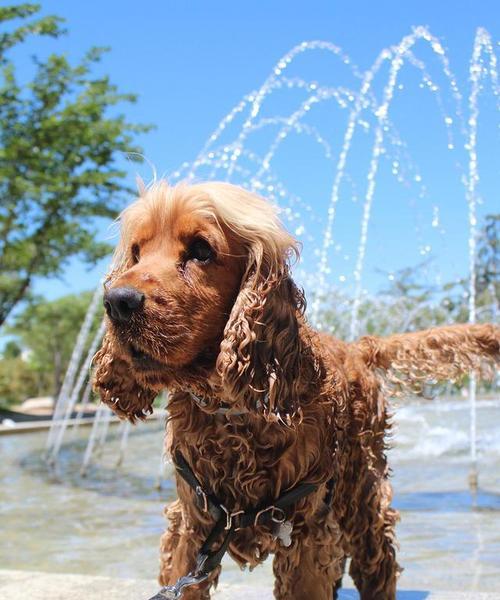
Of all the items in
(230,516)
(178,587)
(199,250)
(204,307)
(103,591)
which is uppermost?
(199,250)

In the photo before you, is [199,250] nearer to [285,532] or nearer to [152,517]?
[285,532]

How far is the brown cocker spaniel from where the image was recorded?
266 centimetres

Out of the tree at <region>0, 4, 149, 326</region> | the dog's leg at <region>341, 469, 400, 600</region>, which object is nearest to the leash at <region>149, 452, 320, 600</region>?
the dog's leg at <region>341, 469, 400, 600</region>

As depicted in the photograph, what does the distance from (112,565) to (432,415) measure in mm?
16959

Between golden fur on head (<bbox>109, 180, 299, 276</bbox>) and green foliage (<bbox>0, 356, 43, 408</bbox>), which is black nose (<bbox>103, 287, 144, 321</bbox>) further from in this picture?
green foliage (<bbox>0, 356, 43, 408</bbox>)

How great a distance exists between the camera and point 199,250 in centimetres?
279

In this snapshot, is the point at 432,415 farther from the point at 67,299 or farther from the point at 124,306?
the point at 67,299

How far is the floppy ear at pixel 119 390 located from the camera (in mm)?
2949

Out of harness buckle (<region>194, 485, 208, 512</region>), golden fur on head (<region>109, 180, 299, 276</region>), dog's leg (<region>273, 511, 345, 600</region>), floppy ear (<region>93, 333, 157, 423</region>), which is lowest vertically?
dog's leg (<region>273, 511, 345, 600</region>)

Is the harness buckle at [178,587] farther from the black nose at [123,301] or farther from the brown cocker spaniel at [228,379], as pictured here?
the black nose at [123,301]

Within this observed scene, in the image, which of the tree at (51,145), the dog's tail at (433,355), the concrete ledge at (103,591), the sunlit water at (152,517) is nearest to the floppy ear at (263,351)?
the dog's tail at (433,355)

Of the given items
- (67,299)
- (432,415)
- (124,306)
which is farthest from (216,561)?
(67,299)

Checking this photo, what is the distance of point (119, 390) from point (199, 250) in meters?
0.63

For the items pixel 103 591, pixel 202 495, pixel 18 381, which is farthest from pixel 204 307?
pixel 18 381
